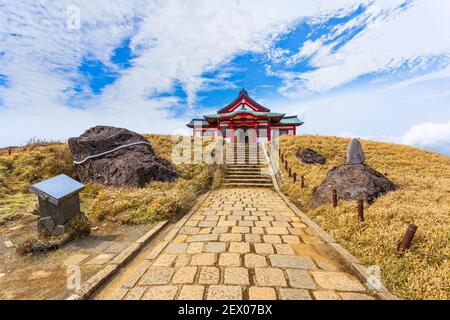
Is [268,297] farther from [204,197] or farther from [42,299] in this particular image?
[204,197]

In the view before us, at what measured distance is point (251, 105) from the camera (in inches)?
1126

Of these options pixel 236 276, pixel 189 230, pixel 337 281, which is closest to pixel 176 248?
pixel 189 230

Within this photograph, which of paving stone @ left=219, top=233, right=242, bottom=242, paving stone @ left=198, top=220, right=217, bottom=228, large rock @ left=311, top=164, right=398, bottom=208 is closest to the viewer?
paving stone @ left=219, top=233, right=242, bottom=242

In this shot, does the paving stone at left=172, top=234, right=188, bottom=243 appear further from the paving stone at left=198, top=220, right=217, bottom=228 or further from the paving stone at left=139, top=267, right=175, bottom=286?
the paving stone at left=139, top=267, right=175, bottom=286

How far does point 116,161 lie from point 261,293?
7.75 m

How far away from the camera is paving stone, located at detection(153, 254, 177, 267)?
3.29 m

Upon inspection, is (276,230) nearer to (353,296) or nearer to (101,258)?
(353,296)

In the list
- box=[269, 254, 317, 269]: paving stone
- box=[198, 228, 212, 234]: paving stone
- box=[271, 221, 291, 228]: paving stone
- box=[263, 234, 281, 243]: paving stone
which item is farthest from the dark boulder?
box=[269, 254, 317, 269]: paving stone

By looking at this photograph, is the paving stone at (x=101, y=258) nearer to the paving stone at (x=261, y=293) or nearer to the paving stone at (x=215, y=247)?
the paving stone at (x=215, y=247)

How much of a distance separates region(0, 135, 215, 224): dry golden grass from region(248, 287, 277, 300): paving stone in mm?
3347

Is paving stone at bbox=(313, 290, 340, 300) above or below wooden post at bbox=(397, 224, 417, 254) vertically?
below

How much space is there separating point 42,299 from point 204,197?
5896 millimetres

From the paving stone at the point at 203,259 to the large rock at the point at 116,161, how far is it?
494 cm

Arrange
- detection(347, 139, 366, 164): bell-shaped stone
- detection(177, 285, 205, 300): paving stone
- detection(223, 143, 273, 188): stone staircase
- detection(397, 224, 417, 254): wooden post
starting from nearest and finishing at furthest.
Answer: detection(177, 285, 205, 300): paving stone → detection(397, 224, 417, 254): wooden post → detection(347, 139, 366, 164): bell-shaped stone → detection(223, 143, 273, 188): stone staircase
